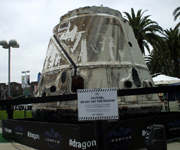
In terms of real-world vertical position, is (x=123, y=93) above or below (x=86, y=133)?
above

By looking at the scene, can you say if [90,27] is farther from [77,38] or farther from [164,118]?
[164,118]

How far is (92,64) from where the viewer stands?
22.5 ft

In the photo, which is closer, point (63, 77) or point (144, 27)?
point (63, 77)

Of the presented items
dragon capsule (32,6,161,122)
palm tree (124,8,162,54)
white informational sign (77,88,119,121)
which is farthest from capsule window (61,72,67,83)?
palm tree (124,8,162,54)

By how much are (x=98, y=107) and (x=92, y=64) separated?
393 cm

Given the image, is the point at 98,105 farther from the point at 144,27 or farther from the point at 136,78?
the point at 144,27

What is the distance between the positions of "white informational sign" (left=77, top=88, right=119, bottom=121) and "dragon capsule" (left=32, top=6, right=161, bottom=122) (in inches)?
130

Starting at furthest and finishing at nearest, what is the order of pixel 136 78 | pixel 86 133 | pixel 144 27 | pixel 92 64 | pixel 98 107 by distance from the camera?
pixel 144 27, pixel 136 78, pixel 92 64, pixel 86 133, pixel 98 107

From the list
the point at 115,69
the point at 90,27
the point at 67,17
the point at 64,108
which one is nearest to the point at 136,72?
the point at 115,69

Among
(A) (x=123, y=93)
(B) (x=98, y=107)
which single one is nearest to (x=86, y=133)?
(A) (x=123, y=93)

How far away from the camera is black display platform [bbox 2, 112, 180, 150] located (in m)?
4.95

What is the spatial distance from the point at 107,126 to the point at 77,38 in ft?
11.9

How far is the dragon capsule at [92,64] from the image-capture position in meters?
6.64

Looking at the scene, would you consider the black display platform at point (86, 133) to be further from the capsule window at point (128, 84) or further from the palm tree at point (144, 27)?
the palm tree at point (144, 27)
